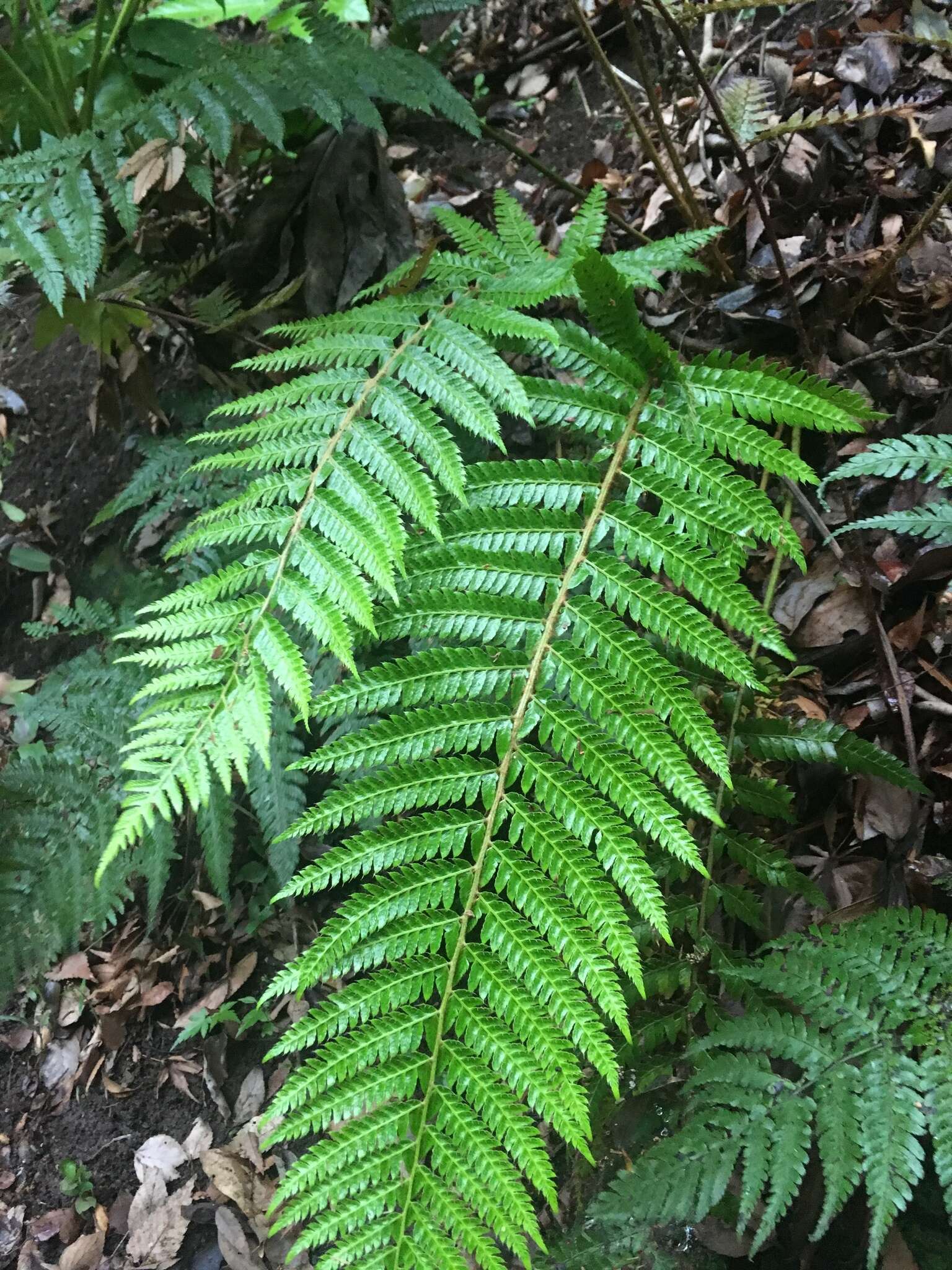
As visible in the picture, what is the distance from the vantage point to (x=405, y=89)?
7.35 feet

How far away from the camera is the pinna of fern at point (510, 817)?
3.61 ft

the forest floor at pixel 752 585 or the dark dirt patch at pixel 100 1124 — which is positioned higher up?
the forest floor at pixel 752 585

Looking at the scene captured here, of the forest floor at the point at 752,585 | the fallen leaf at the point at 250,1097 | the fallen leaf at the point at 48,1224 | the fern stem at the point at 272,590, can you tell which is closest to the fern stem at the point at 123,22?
the forest floor at the point at 752,585

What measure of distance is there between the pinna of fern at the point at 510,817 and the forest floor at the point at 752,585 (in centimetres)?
62

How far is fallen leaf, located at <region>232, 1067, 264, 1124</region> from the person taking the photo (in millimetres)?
2531

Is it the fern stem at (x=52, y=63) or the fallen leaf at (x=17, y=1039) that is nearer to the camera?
the fern stem at (x=52, y=63)

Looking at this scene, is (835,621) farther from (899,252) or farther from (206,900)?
(206,900)

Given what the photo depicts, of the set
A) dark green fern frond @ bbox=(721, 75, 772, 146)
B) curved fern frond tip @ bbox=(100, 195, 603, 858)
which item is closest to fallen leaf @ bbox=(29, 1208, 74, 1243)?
curved fern frond tip @ bbox=(100, 195, 603, 858)

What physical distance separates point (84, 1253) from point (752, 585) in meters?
2.84

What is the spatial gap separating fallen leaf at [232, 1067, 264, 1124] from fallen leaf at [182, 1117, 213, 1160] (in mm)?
101

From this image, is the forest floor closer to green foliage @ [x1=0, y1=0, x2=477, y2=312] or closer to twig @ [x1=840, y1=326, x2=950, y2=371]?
twig @ [x1=840, y1=326, x2=950, y2=371]

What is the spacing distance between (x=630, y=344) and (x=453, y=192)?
2211 mm

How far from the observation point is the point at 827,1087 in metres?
1.34

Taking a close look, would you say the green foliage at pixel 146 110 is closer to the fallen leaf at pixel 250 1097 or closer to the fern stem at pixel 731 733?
the fern stem at pixel 731 733
